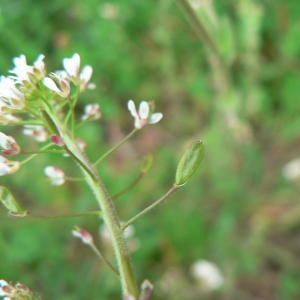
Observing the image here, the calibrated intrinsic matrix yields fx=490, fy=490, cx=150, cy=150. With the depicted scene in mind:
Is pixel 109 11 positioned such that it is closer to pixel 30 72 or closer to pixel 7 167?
pixel 30 72

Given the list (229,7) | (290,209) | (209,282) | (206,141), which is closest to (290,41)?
(229,7)

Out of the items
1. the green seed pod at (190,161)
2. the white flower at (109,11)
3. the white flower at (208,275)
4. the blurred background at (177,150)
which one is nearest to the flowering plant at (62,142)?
the green seed pod at (190,161)

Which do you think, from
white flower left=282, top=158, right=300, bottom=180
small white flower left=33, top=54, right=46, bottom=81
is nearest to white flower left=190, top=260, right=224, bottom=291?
white flower left=282, top=158, right=300, bottom=180

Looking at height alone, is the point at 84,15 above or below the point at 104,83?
above

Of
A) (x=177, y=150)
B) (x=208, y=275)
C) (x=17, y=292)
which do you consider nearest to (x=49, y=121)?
(x=17, y=292)

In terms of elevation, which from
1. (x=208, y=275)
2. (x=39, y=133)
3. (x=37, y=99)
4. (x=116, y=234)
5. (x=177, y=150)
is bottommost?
(x=208, y=275)

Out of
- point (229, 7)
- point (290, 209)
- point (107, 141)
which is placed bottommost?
point (290, 209)

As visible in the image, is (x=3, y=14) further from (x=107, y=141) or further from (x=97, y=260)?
(x=97, y=260)
